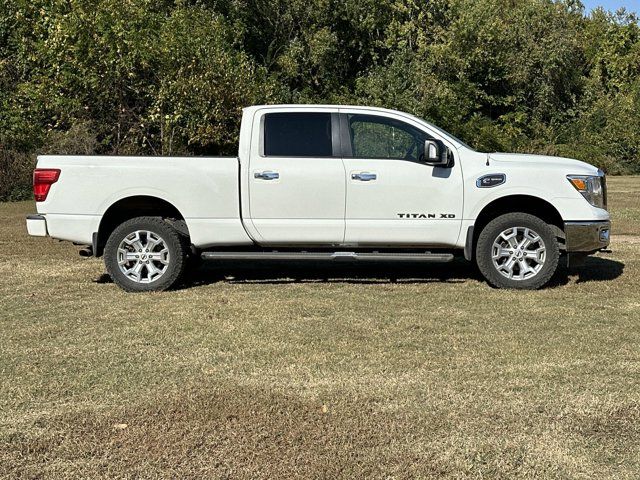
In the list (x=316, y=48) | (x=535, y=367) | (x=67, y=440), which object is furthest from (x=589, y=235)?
(x=316, y=48)

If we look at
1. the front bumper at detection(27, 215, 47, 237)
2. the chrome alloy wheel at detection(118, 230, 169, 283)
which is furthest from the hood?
the front bumper at detection(27, 215, 47, 237)

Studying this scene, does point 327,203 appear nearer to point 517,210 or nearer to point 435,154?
point 435,154

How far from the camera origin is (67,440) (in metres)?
3.96

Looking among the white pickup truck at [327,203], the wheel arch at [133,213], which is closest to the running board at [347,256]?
the white pickup truck at [327,203]

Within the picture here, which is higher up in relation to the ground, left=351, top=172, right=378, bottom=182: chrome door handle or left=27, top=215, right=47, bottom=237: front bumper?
left=351, top=172, right=378, bottom=182: chrome door handle

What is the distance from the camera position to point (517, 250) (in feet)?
25.7

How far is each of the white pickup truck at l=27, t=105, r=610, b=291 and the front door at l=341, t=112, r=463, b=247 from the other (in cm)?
1

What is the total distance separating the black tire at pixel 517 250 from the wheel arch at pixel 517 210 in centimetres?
15

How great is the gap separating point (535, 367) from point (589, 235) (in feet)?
9.95

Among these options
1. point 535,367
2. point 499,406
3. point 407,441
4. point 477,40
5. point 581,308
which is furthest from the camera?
point 477,40

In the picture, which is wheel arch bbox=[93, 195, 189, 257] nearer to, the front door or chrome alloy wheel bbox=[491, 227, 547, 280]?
the front door

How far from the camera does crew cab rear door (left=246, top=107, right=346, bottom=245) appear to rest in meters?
7.73

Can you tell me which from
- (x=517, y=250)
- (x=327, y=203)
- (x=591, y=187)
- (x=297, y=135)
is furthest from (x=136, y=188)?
(x=591, y=187)

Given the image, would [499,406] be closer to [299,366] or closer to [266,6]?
[299,366]
